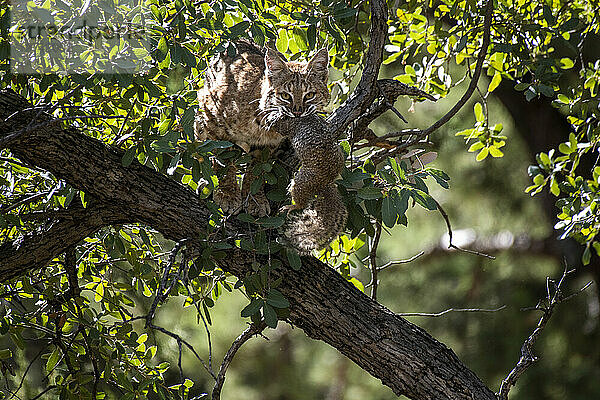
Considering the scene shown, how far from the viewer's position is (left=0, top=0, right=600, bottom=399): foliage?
166 cm

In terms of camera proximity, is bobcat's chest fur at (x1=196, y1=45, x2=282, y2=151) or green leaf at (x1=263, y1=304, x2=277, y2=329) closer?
green leaf at (x1=263, y1=304, x2=277, y2=329)

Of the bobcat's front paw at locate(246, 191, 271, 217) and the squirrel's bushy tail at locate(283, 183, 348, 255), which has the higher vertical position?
the bobcat's front paw at locate(246, 191, 271, 217)

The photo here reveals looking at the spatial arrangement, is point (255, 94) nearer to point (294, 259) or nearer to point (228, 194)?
point (228, 194)

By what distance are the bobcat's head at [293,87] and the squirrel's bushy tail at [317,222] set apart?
0.23 metres

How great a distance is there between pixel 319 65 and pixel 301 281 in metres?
0.58

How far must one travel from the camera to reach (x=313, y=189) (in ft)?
5.76

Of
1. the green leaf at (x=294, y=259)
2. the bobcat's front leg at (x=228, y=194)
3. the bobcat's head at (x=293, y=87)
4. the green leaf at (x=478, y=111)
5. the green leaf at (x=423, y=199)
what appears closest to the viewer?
the green leaf at (x=423, y=199)

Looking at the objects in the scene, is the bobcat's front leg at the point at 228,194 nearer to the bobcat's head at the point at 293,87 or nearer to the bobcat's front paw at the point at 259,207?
the bobcat's front paw at the point at 259,207

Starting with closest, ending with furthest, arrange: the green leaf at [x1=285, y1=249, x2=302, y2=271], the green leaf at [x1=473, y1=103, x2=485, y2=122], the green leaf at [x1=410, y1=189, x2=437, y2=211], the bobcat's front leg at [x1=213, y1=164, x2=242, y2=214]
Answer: the green leaf at [x1=410, y1=189, x2=437, y2=211] < the green leaf at [x1=285, y1=249, x2=302, y2=271] < the bobcat's front leg at [x1=213, y1=164, x2=242, y2=214] < the green leaf at [x1=473, y1=103, x2=485, y2=122]

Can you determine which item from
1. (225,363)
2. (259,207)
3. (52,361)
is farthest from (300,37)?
(52,361)

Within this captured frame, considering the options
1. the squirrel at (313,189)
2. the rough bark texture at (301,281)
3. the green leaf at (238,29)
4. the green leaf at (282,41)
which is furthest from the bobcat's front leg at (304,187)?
the green leaf at (282,41)

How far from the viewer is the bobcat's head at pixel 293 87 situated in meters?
1.90

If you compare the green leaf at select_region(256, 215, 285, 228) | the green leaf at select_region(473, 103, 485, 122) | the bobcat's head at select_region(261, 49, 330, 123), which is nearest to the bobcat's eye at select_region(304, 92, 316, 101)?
the bobcat's head at select_region(261, 49, 330, 123)

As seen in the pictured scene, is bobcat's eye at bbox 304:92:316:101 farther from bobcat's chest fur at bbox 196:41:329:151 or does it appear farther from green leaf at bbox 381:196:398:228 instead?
green leaf at bbox 381:196:398:228
